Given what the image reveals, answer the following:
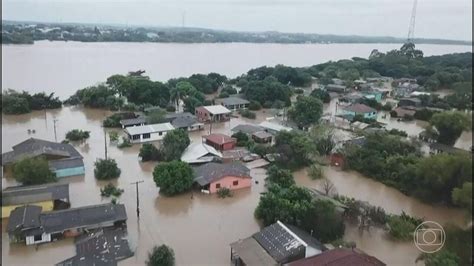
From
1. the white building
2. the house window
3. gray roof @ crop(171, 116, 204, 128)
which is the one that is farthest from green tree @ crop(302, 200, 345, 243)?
gray roof @ crop(171, 116, 204, 128)

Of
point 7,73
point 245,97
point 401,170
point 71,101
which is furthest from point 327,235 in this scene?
point 7,73

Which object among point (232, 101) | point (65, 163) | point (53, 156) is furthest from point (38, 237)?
point (232, 101)

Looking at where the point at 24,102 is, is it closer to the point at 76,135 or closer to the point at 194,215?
the point at 76,135

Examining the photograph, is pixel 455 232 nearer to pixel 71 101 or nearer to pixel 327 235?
pixel 327 235

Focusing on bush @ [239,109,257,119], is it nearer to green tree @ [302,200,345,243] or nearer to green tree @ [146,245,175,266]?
green tree @ [302,200,345,243]

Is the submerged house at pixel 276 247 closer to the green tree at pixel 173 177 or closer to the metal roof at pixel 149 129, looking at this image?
the green tree at pixel 173 177
